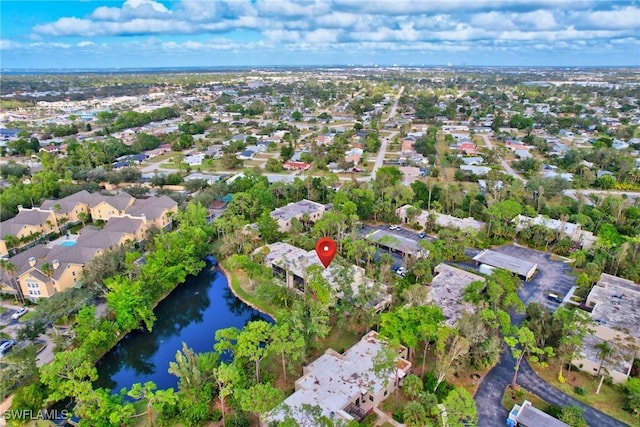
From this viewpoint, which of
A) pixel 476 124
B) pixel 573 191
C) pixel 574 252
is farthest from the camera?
pixel 476 124

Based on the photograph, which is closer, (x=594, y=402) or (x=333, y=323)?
(x=594, y=402)

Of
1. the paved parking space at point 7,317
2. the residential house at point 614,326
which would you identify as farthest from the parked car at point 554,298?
the paved parking space at point 7,317

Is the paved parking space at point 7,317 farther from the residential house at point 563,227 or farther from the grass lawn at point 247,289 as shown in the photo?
the residential house at point 563,227

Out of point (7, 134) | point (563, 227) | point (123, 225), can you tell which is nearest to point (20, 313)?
point (123, 225)

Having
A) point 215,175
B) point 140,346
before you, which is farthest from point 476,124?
point 140,346

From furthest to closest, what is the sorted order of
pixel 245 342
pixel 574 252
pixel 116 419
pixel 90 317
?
pixel 574 252 < pixel 90 317 < pixel 245 342 < pixel 116 419

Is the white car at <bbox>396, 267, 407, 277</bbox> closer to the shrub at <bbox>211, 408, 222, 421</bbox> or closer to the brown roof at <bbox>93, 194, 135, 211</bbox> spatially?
the shrub at <bbox>211, 408, 222, 421</bbox>

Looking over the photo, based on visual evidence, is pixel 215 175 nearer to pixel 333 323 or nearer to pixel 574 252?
pixel 333 323
